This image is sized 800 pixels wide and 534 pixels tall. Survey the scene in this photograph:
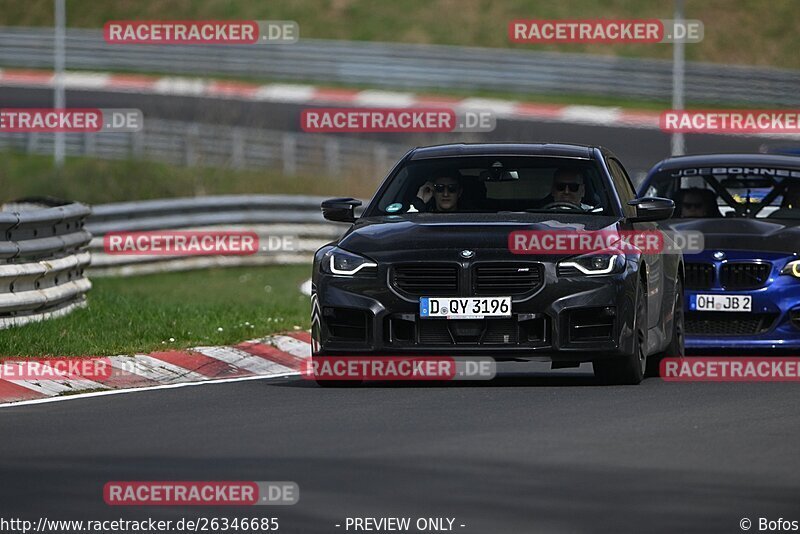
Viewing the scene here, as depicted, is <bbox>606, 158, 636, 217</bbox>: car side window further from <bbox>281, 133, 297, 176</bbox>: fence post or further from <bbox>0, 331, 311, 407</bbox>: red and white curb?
<bbox>281, 133, 297, 176</bbox>: fence post

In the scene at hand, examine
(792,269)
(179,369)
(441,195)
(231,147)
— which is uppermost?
(441,195)

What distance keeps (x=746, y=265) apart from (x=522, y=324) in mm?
3193

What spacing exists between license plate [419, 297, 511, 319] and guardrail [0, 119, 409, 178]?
2732cm

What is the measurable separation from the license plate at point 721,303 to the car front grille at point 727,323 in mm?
45

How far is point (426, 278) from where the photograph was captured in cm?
1205

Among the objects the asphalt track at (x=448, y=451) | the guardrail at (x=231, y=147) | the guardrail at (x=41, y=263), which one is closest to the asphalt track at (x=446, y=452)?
the asphalt track at (x=448, y=451)

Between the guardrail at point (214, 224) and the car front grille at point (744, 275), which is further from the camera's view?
the guardrail at point (214, 224)

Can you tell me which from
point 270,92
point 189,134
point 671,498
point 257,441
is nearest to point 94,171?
point 189,134

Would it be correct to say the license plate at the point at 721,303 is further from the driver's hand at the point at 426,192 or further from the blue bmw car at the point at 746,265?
the driver's hand at the point at 426,192

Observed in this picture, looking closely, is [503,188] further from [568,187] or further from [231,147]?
[231,147]

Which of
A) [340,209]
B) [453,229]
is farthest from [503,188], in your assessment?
[340,209]

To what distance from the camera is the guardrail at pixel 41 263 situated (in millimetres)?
14586

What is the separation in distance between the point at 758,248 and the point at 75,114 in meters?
28.4

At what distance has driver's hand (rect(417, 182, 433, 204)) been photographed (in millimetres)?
13125
